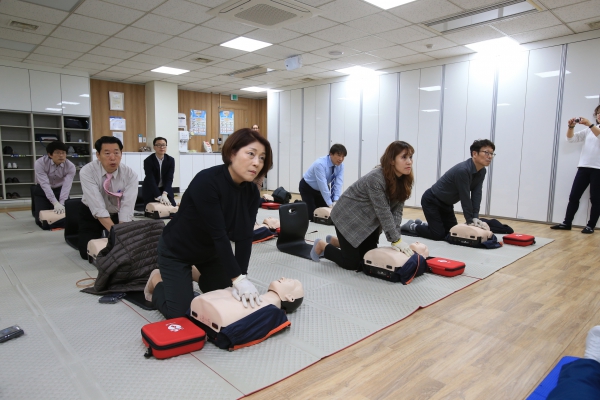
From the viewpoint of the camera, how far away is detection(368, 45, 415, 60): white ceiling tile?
19.6ft

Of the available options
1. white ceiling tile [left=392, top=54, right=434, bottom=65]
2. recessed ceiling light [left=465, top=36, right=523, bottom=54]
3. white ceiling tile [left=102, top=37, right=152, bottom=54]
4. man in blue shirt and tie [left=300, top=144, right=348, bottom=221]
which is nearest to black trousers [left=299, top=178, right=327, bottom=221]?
man in blue shirt and tie [left=300, top=144, right=348, bottom=221]

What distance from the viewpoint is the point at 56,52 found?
6.47m

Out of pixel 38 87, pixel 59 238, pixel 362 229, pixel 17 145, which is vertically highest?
pixel 38 87

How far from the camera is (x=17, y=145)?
26.1 feet

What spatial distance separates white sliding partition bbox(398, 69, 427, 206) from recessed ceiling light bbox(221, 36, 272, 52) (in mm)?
2751

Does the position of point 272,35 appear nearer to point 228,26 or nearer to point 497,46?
point 228,26

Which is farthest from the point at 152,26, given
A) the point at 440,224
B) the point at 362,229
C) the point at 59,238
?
the point at 440,224

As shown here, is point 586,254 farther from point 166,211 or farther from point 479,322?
point 166,211

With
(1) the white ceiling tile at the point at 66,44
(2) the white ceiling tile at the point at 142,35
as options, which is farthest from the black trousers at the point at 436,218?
(1) the white ceiling tile at the point at 66,44

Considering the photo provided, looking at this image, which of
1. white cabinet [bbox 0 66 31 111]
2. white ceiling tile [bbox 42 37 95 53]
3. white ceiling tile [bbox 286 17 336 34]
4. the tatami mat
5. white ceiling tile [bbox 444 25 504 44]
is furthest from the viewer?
white cabinet [bbox 0 66 31 111]

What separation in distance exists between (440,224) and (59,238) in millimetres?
4364

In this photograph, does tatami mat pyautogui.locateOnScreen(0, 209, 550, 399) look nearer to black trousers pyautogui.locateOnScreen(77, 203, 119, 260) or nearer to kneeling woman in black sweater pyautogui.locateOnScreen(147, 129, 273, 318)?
black trousers pyautogui.locateOnScreen(77, 203, 119, 260)

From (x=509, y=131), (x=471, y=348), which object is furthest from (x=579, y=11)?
(x=471, y=348)

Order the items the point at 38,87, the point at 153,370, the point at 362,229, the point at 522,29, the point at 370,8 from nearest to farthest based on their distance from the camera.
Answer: the point at 153,370 < the point at 362,229 < the point at 370,8 < the point at 522,29 < the point at 38,87
